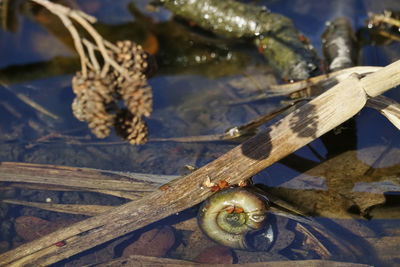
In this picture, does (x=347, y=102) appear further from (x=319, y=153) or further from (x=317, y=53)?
(x=317, y=53)

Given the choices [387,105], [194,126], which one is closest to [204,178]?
[194,126]

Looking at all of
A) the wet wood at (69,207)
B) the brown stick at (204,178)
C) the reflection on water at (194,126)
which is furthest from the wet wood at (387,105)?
the wet wood at (69,207)

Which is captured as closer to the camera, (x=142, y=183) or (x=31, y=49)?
(x=142, y=183)

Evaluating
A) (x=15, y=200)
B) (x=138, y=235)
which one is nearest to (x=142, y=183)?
(x=138, y=235)

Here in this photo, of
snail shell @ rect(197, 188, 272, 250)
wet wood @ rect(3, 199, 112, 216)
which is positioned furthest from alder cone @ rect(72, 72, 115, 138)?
wet wood @ rect(3, 199, 112, 216)

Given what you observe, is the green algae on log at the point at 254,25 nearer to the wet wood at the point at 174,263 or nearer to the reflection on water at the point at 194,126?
the reflection on water at the point at 194,126

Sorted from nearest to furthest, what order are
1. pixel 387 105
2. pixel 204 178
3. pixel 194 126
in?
pixel 387 105
pixel 204 178
pixel 194 126

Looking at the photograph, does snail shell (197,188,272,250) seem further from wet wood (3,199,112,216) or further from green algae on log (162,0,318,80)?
green algae on log (162,0,318,80)

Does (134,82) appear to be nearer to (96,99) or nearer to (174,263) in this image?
(96,99)
